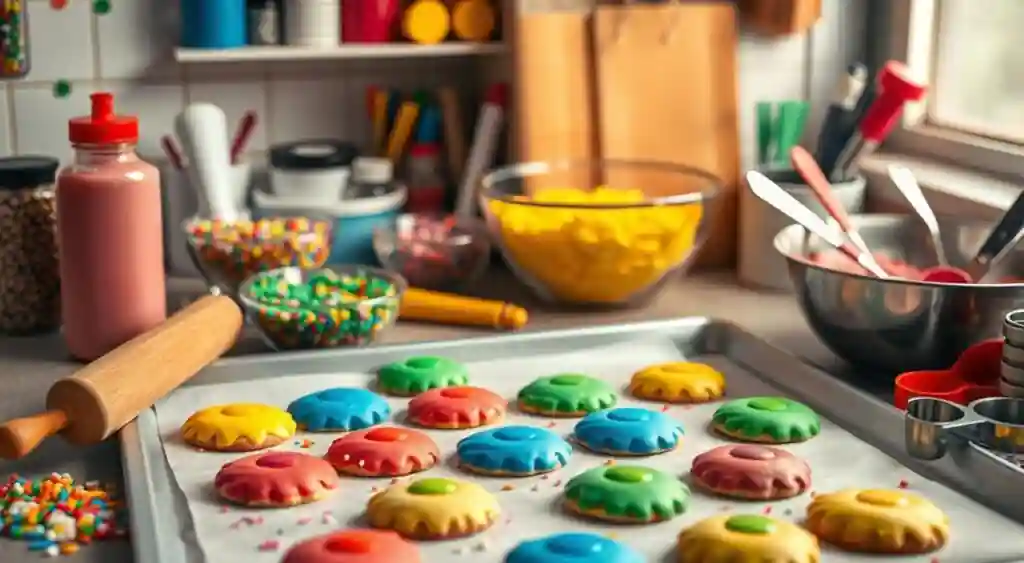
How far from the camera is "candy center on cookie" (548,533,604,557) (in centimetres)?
71

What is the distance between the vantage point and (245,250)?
1.21 metres

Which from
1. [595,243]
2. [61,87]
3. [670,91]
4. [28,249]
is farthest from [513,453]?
[61,87]

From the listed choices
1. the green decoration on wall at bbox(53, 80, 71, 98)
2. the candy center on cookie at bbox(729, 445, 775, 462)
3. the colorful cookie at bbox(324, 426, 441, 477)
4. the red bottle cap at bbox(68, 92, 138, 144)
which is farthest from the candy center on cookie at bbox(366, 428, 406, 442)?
the green decoration on wall at bbox(53, 80, 71, 98)

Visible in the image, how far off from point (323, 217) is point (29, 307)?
11.8 inches

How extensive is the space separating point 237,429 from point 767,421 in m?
0.37

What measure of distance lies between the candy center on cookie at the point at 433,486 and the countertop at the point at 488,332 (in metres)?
0.21

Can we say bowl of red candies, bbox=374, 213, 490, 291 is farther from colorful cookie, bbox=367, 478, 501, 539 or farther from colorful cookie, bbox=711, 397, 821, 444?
colorful cookie, bbox=367, 478, 501, 539

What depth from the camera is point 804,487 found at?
824mm

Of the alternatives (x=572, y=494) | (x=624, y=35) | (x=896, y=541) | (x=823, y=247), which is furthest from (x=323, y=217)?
(x=896, y=541)

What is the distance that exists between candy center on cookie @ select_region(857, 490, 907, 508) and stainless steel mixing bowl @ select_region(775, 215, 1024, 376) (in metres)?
0.22

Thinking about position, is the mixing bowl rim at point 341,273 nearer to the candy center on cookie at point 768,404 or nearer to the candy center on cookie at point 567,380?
the candy center on cookie at point 567,380

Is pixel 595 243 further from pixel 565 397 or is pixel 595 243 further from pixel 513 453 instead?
pixel 513 453

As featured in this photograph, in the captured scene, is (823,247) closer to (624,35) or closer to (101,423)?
(624,35)

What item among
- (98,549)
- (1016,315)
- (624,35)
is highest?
(624,35)
